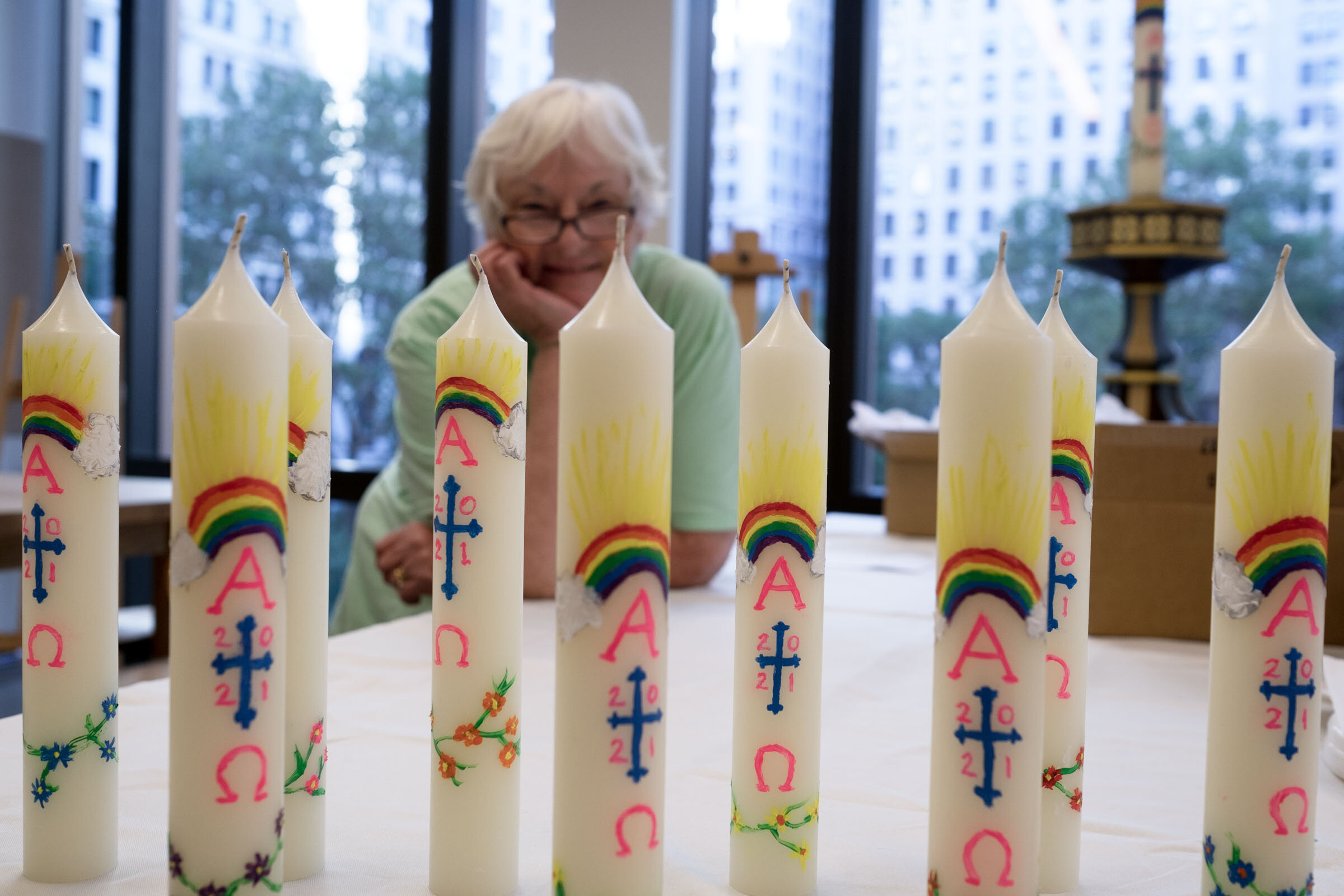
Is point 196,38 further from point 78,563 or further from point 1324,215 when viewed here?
point 78,563

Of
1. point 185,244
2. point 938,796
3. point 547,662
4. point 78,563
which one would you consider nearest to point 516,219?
point 547,662

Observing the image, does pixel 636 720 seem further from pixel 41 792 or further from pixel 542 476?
pixel 542 476

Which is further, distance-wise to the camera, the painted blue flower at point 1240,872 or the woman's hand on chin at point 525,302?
the woman's hand on chin at point 525,302

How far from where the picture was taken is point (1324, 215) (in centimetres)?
207

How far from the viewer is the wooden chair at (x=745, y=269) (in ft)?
6.04

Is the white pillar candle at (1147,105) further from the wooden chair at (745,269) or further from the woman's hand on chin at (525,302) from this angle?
the woman's hand on chin at (525,302)

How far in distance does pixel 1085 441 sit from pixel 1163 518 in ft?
1.91

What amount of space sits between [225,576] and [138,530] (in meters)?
1.92

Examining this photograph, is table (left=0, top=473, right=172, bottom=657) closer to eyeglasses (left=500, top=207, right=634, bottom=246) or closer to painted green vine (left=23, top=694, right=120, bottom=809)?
eyeglasses (left=500, top=207, right=634, bottom=246)

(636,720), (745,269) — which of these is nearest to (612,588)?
(636,720)

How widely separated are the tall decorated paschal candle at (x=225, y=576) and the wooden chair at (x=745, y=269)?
1489mm

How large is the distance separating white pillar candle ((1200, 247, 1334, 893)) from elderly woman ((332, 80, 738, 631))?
853mm

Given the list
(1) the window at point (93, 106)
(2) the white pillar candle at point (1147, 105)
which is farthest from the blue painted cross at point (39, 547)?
(1) the window at point (93, 106)

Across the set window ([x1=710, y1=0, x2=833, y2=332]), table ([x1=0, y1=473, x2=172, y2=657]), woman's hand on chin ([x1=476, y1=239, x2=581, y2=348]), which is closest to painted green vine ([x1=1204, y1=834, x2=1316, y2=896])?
woman's hand on chin ([x1=476, y1=239, x2=581, y2=348])
